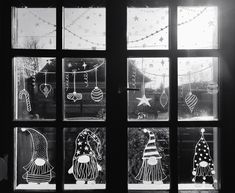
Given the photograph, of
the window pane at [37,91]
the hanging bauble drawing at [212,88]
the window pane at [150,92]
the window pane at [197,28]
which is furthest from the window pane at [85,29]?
the hanging bauble drawing at [212,88]

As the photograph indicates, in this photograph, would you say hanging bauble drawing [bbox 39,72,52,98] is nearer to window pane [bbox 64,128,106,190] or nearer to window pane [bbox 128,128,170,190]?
window pane [bbox 64,128,106,190]

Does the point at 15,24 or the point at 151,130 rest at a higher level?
the point at 15,24

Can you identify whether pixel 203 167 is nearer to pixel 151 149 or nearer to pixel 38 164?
pixel 151 149

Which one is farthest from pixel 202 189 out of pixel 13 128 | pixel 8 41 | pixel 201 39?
pixel 8 41

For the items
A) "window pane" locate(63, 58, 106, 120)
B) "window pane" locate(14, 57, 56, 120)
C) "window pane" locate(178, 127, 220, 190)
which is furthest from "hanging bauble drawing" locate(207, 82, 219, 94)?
"window pane" locate(14, 57, 56, 120)

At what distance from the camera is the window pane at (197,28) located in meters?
2.07

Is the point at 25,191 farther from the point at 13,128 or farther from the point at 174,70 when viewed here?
the point at 174,70

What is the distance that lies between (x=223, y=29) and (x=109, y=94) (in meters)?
0.97

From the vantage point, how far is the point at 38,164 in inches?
81.1

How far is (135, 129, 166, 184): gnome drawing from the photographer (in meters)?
2.05

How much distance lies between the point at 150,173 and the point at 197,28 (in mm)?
1144

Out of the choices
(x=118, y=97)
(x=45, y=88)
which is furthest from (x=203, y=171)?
(x=45, y=88)

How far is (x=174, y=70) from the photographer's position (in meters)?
2.04

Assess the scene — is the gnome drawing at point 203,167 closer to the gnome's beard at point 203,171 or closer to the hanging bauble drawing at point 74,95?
the gnome's beard at point 203,171
